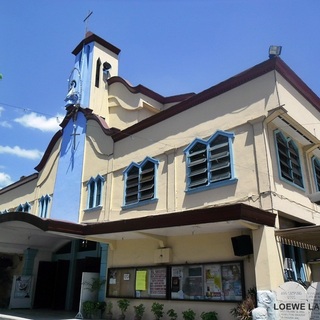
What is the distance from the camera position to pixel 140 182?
13.0 metres

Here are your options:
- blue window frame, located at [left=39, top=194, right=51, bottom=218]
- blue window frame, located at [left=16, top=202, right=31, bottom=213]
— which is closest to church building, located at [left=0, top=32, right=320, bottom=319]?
blue window frame, located at [left=39, top=194, right=51, bottom=218]

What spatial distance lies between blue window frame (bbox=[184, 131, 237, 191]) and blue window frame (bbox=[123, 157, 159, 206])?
1.64 m

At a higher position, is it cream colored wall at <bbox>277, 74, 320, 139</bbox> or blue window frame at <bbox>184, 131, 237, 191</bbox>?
cream colored wall at <bbox>277, 74, 320, 139</bbox>

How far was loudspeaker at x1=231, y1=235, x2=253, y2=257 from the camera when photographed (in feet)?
29.3

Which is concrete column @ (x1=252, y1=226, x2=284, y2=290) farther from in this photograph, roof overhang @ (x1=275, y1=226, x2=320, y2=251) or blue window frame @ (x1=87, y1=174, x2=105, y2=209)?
blue window frame @ (x1=87, y1=174, x2=105, y2=209)

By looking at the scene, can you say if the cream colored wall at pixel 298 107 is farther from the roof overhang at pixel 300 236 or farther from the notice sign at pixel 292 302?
the notice sign at pixel 292 302

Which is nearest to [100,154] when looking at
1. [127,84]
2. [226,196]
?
[127,84]

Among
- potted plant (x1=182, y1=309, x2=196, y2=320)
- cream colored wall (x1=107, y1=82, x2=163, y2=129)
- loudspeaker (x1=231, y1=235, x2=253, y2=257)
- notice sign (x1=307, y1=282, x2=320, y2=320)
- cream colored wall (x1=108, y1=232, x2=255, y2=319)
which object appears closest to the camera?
notice sign (x1=307, y1=282, x2=320, y2=320)

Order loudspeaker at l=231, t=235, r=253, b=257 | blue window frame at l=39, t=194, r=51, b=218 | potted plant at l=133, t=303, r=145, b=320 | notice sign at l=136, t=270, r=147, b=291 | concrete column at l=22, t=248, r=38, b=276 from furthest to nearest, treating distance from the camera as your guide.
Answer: blue window frame at l=39, t=194, r=51, b=218, concrete column at l=22, t=248, r=38, b=276, notice sign at l=136, t=270, r=147, b=291, potted plant at l=133, t=303, r=145, b=320, loudspeaker at l=231, t=235, r=253, b=257

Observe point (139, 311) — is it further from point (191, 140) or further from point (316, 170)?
point (316, 170)

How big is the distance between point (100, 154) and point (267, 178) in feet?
26.8

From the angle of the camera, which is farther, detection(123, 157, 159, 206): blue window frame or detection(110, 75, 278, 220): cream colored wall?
detection(123, 157, 159, 206): blue window frame

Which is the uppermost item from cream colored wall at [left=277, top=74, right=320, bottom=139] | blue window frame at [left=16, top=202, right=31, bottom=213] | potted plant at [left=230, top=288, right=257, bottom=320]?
cream colored wall at [left=277, top=74, right=320, bottom=139]

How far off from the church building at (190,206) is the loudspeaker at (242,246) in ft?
0.08
